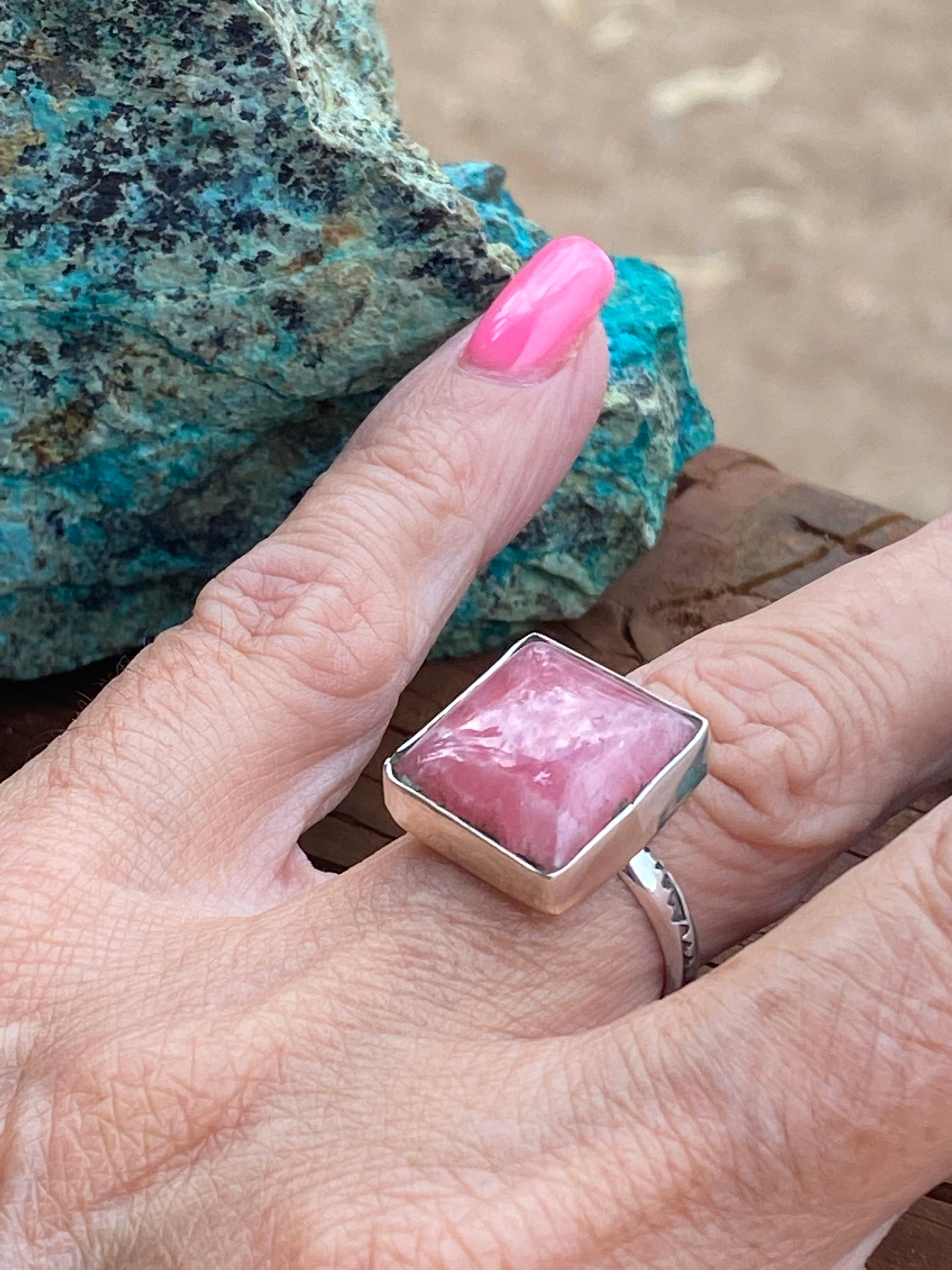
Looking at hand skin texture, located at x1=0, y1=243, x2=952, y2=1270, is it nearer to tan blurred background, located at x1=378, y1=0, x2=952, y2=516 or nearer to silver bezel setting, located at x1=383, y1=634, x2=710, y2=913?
silver bezel setting, located at x1=383, y1=634, x2=710, y2=913

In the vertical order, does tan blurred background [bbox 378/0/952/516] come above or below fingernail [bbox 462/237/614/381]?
above

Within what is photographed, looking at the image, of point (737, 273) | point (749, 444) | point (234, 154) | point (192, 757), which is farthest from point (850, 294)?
point (192, 757)

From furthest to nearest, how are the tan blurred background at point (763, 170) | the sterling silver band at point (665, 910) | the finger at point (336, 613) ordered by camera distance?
the tan blurred background at point (763, 170), the finger at point (336, 613), the sterling silver band at point (665, 910)

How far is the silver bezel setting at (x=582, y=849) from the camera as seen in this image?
0.75 meters

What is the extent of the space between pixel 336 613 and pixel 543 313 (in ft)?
0.96

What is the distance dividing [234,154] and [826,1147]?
0.81 metres

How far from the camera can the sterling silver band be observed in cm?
83

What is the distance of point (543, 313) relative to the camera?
102 cm

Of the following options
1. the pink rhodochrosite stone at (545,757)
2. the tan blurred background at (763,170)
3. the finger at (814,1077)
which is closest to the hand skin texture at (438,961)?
the finger at (814,1077)

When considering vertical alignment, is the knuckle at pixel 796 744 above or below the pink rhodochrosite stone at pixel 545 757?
above

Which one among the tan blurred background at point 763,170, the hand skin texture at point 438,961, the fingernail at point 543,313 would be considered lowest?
the hand skin texture at point 438,961

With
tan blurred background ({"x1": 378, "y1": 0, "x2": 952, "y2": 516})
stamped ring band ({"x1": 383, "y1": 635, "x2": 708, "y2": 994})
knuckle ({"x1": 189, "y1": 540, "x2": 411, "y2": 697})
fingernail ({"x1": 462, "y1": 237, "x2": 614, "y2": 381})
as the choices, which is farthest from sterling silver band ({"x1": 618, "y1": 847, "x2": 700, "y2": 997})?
tan blurred background ({"x1": 378, "y1": 0, "x2": 952, "y2": 516})

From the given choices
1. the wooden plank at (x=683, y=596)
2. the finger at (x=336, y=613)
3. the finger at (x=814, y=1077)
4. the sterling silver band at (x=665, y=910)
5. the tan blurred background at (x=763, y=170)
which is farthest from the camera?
the tan blurred background at (x=763, y=170)

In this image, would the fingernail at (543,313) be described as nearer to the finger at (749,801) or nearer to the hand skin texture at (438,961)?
the hand skin texture at (438,961)
